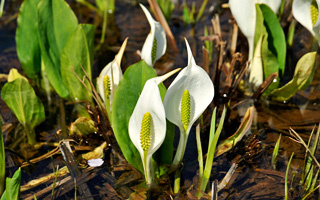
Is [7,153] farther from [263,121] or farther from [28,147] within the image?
[263,121]

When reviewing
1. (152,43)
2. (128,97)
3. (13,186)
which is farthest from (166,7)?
(13,186)

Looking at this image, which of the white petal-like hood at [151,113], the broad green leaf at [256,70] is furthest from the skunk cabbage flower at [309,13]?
the white petal-like hood at [151,113]

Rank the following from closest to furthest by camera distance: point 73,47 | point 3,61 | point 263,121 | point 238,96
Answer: point 73,47 → point 263,121 → point 238,96 → point 3,61

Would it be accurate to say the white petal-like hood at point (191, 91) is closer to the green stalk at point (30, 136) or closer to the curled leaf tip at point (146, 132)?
the curled leaf tip at point (146, 132)

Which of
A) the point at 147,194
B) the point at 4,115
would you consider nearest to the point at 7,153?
the point at 4,115

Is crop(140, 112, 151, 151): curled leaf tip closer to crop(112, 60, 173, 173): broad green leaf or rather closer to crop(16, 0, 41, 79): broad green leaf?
crop(112, 60, 173, 173): broad green leaf

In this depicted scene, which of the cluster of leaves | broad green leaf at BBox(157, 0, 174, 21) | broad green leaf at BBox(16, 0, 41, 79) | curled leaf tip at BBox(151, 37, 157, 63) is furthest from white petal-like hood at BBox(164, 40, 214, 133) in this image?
broad green leaf at BBox(157, 0, 174, 21)
